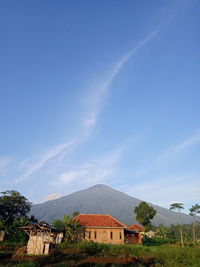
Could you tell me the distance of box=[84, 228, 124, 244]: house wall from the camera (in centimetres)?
3453

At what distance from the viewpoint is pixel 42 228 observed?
85.9 feet

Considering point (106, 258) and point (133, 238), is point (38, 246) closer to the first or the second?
point (106, 258)

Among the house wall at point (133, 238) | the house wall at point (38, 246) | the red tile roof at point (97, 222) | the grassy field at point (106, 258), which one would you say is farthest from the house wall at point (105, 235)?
the house wall at point (38, 246)

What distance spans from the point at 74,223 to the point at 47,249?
36.5 ft

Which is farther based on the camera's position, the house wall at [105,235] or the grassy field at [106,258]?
the house wall at [105,235]

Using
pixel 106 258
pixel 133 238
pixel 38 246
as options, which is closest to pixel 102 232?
pixel 133 238

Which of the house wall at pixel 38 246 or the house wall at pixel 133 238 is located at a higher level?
the house wall at pixel 38 246

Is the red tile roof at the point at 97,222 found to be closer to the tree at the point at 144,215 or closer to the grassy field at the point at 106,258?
the grassy field at the point at 106,258

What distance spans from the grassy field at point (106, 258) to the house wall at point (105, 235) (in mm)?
9904

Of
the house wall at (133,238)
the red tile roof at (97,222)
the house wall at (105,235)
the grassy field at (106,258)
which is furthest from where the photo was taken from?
the house wall at (133,238)

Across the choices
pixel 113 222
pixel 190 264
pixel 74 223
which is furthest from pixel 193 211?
pixel 190 264

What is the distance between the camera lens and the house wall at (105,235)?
113 feet

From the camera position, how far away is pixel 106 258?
18.5 meters

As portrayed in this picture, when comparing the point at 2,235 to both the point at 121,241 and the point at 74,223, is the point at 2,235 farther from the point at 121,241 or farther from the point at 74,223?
the point at 121,241
